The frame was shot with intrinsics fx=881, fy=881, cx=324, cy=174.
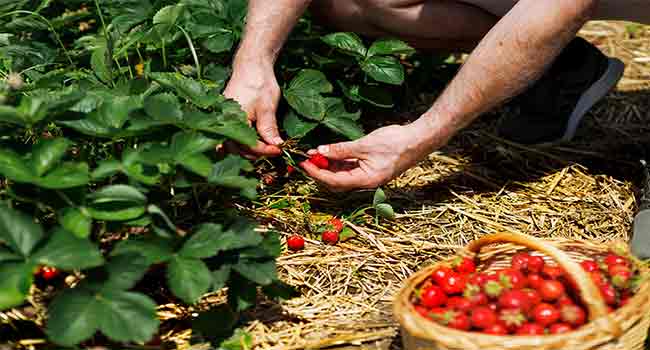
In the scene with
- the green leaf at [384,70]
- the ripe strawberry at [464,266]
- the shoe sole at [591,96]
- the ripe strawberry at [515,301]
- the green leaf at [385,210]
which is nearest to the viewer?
the ripe strawberry at [515,301]

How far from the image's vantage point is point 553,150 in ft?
9.86

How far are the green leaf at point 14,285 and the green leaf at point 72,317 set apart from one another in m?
0.06

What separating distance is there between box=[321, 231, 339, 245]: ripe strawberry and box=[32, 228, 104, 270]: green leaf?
2.78 ft

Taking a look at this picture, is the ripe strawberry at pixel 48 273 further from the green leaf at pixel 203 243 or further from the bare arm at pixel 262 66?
the bare arm at pixel 262 66

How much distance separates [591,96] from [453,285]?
1.36 meters

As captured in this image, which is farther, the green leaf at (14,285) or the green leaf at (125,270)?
the green leaf at (125,270)

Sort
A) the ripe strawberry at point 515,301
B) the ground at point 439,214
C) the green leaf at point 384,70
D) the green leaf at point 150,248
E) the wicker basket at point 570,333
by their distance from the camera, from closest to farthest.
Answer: the wicker basket at point 570,333, the ripe strawberry at point 515,301, the green leaf at point 150,248, the ground at point 439,214, the green leaf at point 384,70

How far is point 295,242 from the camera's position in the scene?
238 centimetres

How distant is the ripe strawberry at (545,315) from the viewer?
5.53 feet

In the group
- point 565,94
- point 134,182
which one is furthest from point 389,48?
point 134,182

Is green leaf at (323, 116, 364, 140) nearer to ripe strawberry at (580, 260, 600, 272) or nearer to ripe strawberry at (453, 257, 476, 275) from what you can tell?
ripe strawberry at (453, 257, 476, 275)

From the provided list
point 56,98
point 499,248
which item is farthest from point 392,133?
point 56,98

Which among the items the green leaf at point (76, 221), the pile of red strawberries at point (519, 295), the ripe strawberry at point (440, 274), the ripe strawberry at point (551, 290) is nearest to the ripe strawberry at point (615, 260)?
the pile of red strawberries at point (519, 295)

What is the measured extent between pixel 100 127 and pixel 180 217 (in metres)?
0.45
